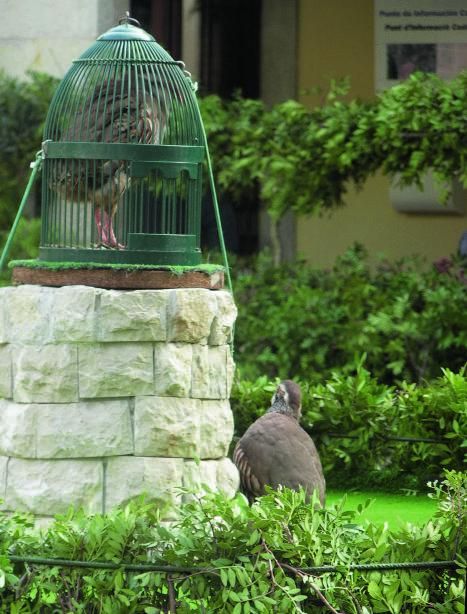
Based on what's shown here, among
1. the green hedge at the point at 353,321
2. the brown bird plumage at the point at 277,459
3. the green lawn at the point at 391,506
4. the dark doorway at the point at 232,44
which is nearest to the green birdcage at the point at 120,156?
the brown bird plumage at the point at 277,459

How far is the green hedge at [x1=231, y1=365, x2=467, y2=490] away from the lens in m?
7.87

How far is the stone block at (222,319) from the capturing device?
234 inches

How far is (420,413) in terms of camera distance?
797 cm

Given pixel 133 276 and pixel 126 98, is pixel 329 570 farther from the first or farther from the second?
pixel 126 98

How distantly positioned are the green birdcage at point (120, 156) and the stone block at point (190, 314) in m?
0.21

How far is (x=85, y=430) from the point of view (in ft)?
18.5

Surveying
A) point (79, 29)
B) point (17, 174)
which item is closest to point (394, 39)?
point (79, 29)

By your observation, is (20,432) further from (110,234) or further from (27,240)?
(27,240)

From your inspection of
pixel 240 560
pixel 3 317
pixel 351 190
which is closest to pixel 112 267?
pixel 3 317

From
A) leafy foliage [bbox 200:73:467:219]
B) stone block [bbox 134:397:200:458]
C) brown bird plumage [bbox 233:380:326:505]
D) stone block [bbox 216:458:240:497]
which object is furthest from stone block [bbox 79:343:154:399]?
leafy foliage [bbox 200:73:467:219]

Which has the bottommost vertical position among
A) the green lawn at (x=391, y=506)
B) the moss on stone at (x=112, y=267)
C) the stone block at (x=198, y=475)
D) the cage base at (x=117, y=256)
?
the green lawn at (x=391, y=506)

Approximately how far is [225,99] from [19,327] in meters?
8.36

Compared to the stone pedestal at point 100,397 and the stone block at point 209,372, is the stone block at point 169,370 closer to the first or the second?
the stone pedestal at point 100,397

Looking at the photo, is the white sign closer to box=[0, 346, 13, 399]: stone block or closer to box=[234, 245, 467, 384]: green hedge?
box=[234, 245, 467, 384]: green hedge
